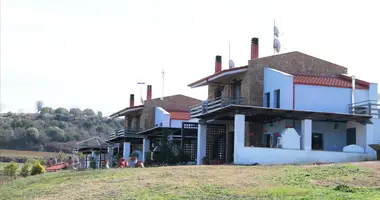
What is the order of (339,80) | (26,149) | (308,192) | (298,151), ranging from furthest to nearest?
(26,149) < (339,80) < (298,151) < (308,192)

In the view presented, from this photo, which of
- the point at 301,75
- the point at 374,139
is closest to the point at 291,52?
the point at 301,75

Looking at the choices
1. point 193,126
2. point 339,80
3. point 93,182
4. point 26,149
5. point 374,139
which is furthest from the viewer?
point 26,149

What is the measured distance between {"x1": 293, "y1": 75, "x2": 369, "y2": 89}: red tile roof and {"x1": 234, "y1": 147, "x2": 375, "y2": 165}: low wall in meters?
4.79

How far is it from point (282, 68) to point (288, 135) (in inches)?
246

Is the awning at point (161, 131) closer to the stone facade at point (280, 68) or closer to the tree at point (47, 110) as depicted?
the stone facade at point (280, 68)

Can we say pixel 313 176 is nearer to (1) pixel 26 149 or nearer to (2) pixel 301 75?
(2) pixel 301 75

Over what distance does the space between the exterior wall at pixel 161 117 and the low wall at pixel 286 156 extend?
17736 millimetres

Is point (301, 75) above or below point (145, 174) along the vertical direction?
above

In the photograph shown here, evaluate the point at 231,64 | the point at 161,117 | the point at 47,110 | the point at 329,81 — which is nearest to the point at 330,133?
the point at 329,81

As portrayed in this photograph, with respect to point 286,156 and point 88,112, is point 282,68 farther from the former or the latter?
point 88,112

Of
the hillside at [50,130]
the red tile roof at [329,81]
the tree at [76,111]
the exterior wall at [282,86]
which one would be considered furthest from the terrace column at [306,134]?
the tree at [76,111]

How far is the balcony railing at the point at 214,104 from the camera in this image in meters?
35.2

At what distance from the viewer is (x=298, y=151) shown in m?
32.0

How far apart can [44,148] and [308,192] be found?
95078 mm
